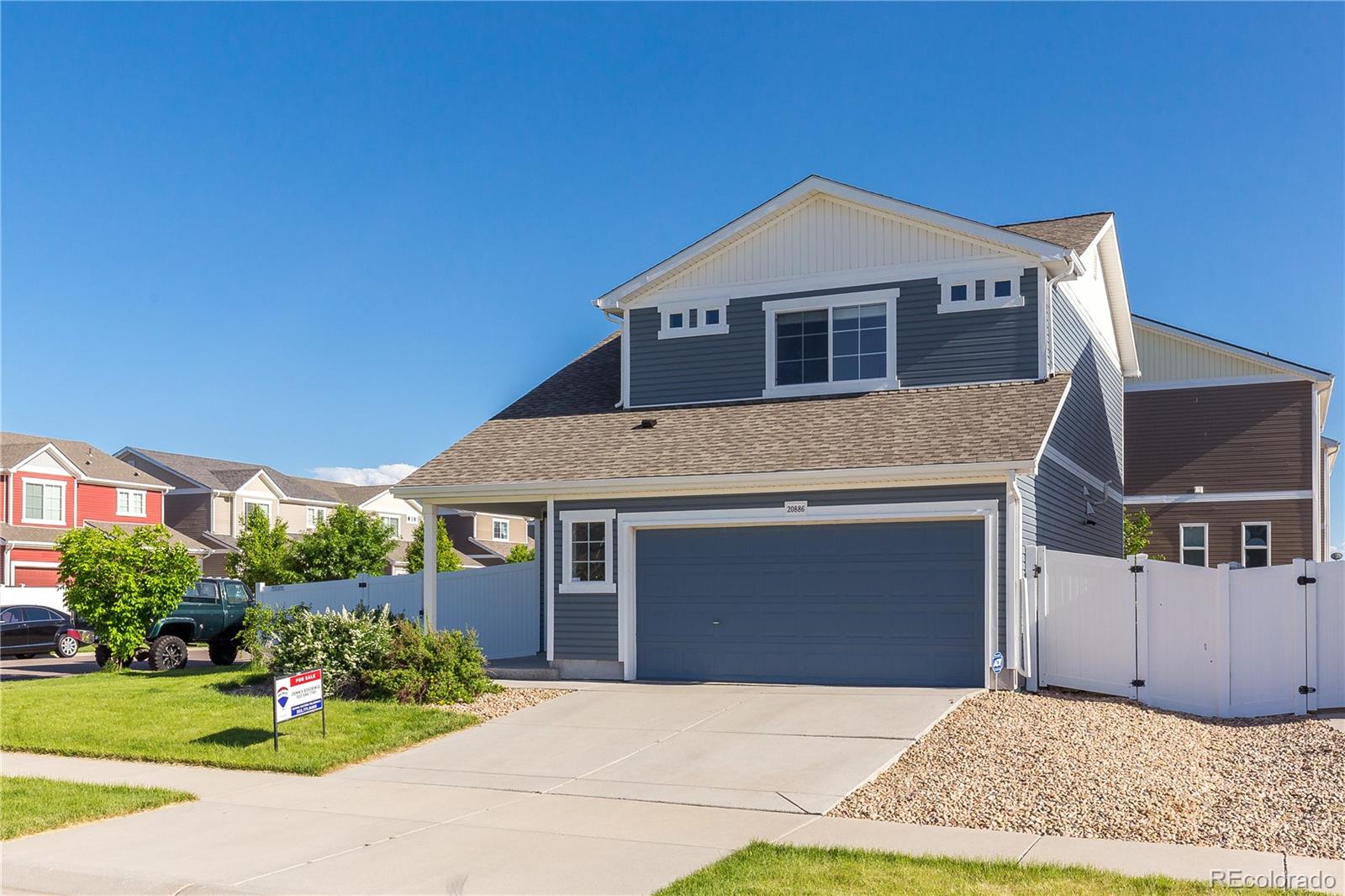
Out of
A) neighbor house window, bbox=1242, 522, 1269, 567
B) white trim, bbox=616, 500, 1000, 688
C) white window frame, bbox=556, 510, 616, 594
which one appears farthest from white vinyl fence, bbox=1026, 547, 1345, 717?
neighbor house window, bbox=1242, 522, 1269, 567

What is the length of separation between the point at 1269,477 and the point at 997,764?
18.5 m

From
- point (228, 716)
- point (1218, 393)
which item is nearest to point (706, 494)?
point (228, 716)

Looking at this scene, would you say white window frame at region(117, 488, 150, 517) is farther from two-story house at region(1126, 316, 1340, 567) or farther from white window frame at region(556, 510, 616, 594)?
two-story house at region(1126, 316, 1340, 567)

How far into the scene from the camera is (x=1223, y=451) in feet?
86.6

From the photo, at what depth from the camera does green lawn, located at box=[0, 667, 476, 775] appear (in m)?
12.6

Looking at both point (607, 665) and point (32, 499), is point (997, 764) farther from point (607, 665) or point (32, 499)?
point (32, 499)

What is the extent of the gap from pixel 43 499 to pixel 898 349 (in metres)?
37.7

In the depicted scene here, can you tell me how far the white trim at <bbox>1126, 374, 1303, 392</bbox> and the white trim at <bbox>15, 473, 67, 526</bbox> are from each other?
38.2 m

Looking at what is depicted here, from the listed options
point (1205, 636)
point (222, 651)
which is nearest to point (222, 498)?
point (222, 651)

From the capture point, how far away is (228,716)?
47.7 feet

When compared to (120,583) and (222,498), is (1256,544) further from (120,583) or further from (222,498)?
(222,498)

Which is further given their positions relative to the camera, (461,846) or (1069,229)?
(1069,229)

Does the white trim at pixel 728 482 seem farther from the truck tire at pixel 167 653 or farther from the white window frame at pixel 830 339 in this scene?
the truck tire at pixel 167 653

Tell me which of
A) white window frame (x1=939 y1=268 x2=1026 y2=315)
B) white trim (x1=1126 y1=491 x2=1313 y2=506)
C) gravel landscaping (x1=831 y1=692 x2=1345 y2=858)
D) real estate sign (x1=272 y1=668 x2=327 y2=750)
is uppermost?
white window frame (x1=939 y1=268 x2=1026 y2=315)
